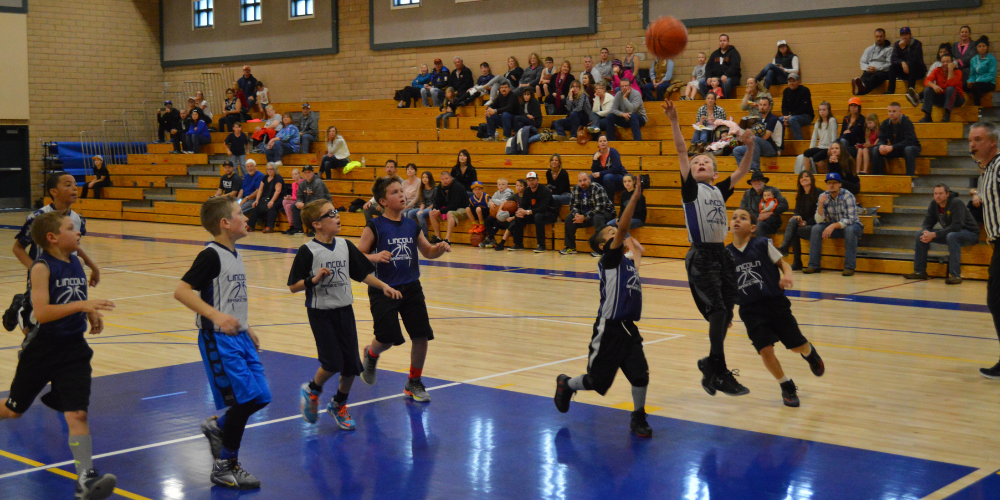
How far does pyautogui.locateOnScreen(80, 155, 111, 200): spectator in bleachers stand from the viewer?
2486 centimetres

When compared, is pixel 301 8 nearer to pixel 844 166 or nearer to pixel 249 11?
pixel 249 11

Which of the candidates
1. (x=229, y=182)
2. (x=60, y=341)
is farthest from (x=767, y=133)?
(x=60, y=341)

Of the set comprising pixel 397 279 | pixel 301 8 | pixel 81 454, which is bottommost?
pixel 81 454

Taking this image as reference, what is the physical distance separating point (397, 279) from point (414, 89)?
16.9m

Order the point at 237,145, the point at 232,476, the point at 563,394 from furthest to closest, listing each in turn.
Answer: the point at 237,145 < the point at 563,394 < the point at 232,476

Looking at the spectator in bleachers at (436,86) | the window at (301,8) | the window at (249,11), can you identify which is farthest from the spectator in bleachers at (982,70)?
the window at (249,11)

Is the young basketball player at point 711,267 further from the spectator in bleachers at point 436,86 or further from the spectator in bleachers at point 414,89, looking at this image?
the spectator in bleachers at point 414,89

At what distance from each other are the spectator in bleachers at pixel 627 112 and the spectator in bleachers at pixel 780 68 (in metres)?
2.35

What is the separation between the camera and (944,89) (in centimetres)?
1472

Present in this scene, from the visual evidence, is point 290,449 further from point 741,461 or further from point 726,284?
point 726,284

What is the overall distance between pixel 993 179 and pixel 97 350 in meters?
7.13

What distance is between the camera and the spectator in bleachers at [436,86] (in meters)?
21.6

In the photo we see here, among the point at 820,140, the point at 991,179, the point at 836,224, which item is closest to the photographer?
the point at 991,179

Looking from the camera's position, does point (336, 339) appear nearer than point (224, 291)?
No
